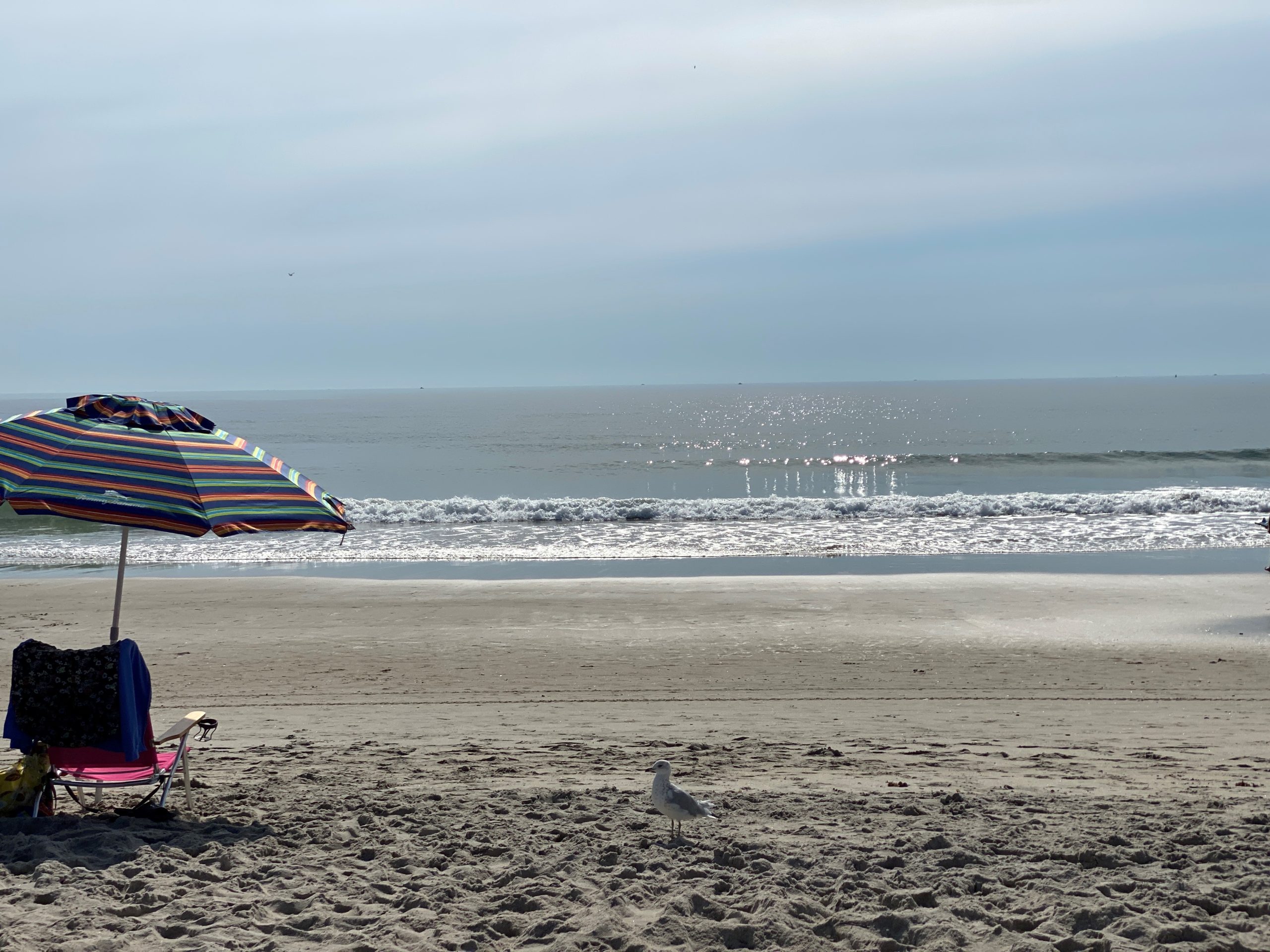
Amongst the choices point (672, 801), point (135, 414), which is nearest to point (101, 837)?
point (135, 414)

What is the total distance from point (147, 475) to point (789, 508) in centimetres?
2544

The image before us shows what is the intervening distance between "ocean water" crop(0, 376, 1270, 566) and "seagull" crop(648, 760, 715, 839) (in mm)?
15725

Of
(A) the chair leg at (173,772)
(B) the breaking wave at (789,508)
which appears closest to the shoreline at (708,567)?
(B) the breaking wave at (789,508)

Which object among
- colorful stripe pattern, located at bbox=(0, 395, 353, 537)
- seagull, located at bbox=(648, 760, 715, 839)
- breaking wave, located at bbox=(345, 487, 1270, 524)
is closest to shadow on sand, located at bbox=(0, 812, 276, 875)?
colorful stripe pattern, located at bbox=(0, 395, 353, 537)

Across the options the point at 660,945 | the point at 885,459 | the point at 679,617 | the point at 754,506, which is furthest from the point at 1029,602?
the point at 885,459

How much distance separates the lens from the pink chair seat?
552cm

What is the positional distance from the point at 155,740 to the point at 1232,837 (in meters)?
6.14

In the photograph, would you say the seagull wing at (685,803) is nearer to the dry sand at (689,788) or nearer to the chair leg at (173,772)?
the dry sand at (689,788)

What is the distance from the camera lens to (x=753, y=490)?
39.3m

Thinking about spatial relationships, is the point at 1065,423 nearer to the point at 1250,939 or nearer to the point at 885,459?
the point at 885,459

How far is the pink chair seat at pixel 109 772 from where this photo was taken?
5520 mm

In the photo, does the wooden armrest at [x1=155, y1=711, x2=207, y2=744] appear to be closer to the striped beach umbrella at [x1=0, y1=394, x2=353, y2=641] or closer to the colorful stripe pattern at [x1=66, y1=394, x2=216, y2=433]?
the striped beach umbrella at [x1=0, y1=394, x2=353, y2=641]

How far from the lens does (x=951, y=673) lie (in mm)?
10594

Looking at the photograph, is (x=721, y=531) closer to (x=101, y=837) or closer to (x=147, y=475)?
(x=147, y=475)
